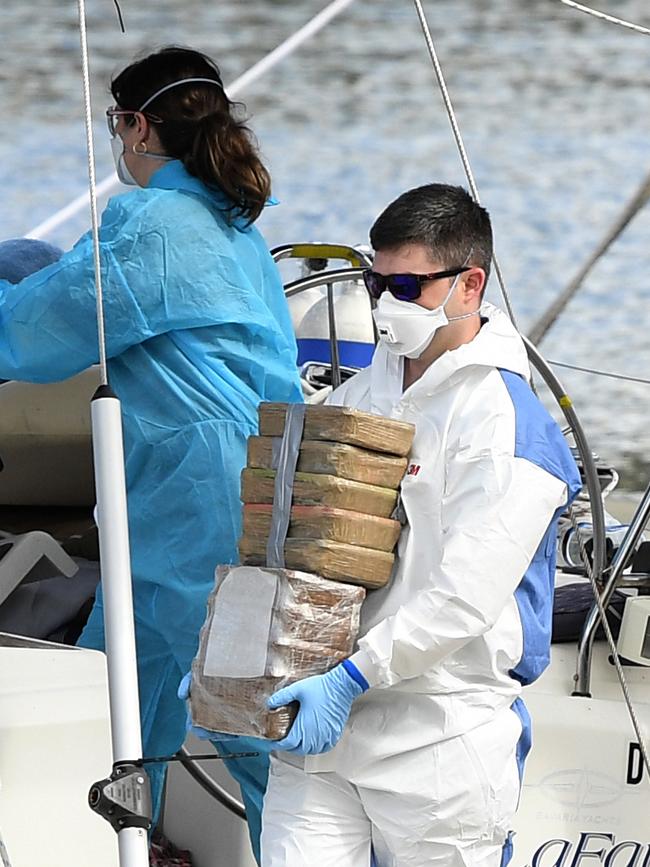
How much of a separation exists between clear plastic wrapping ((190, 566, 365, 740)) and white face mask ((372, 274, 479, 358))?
28 centimetres

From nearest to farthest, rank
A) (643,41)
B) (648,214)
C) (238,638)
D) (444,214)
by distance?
(238,638), (444,214), (648,214), (643,41)

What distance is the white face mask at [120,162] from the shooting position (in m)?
2.08

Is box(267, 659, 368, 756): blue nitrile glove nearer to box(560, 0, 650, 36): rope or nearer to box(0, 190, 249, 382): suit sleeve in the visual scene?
box(0, 190, 249, 382): suit sleeve

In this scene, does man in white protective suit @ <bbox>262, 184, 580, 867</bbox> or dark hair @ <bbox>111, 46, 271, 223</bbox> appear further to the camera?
dark hair @ <bbox>111, 46, 271, 223</bbox>

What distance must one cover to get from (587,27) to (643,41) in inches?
14.7

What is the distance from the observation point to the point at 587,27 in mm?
9484

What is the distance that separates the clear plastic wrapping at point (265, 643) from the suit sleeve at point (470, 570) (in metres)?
0.04

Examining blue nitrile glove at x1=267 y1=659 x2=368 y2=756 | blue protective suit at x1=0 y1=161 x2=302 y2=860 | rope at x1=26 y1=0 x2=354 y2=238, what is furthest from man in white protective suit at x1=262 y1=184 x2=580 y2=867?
rope at x1=26 y1=0 x2=354 y2=238

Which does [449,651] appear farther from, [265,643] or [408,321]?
[408,321]

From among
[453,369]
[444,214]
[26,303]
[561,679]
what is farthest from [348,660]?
[561,679]

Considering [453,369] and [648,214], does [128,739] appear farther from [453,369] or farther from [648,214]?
[648,214]

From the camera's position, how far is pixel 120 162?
209cm

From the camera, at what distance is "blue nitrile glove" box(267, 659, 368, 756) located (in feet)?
4.84

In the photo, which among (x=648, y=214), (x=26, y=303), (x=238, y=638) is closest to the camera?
(x=238, y=638)
